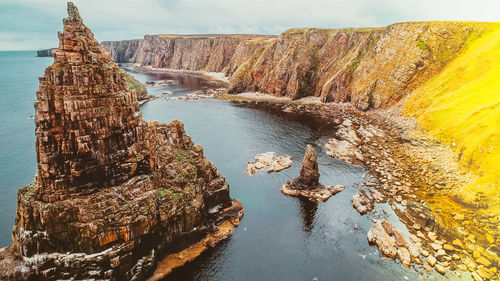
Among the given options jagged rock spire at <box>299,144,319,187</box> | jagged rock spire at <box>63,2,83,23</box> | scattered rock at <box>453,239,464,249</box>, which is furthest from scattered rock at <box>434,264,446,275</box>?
jagged rock spire at <box>63,2,83,23</box>

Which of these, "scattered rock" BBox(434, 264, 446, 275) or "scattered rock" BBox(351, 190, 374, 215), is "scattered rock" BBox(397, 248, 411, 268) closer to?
"scattered rock" BBox(434, 264, 446, 275)

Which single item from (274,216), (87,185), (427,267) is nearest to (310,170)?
(274,216)

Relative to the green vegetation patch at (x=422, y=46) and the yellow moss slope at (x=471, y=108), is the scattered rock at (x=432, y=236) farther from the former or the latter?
the green vegetation patch at (x=422, y=46)

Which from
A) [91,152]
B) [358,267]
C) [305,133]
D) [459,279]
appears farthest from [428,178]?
[91,152]

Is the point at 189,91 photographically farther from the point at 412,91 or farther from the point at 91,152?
the point at 91,152

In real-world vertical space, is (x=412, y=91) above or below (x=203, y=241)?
above

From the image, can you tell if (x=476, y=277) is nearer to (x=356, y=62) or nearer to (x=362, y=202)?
(x=362, y=202)

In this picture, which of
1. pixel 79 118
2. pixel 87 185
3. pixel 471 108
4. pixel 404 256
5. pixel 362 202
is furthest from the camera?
pixel 471 108
